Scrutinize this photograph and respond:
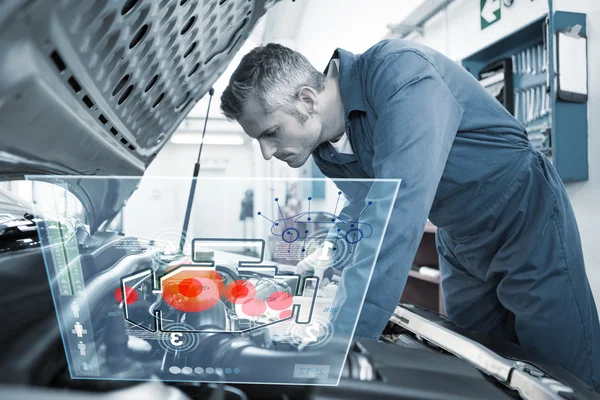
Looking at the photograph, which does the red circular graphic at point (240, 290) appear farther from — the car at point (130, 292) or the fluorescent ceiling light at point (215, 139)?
the fluorescent ceiling light at point (215, 139)

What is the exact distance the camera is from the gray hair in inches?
34.9

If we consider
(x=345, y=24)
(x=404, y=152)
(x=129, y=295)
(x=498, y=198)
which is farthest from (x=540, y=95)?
(x=345, y=24)

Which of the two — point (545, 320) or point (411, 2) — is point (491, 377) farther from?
point (411, 2)

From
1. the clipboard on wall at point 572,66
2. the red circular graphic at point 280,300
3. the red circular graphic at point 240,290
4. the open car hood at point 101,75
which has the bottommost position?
the red circular graphic at point 280,300

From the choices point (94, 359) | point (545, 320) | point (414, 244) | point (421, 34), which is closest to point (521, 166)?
point (545, 320)

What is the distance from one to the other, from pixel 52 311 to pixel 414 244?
22.5 inches

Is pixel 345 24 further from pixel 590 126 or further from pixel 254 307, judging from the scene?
pixel 254 307

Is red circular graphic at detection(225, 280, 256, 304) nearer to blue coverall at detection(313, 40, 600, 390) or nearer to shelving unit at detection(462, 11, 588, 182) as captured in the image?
blue coverall at detection(313, 40, 600, 390)

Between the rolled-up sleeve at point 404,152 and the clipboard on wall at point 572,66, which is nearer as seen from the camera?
the rolled-up sleeve at point 404,152

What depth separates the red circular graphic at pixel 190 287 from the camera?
48 cm

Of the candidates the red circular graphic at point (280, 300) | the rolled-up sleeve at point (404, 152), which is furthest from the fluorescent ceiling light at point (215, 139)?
the red circular graphic at point (280, 300)

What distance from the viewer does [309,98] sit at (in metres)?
0.94

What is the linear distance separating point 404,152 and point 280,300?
32 centimetres

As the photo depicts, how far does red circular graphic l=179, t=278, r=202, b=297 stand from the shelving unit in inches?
65.8
